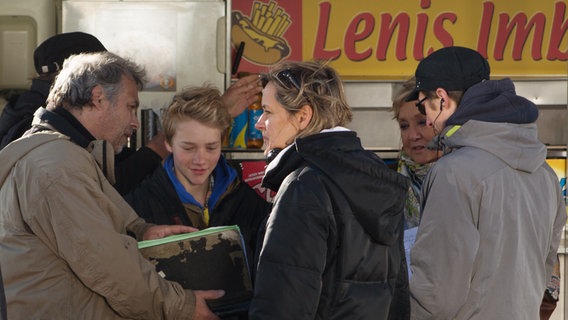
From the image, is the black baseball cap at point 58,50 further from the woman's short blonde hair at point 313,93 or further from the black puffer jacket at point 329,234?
the black puffer jacket at point 329,234

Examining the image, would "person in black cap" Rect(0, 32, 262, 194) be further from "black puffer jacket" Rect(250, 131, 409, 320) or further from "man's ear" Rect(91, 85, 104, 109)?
"black puffer jacket" Rect(250, 131, 409, 320)

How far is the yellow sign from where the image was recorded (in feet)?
15.9

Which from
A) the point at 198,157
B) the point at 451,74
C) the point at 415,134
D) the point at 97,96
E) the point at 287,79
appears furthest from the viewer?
the point at 415,134

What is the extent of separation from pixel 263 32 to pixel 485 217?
242cm

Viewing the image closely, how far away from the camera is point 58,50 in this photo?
12.0ft

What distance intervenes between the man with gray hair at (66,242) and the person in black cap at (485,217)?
2.73ft

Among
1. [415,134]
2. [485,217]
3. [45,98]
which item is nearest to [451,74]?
[485,217]

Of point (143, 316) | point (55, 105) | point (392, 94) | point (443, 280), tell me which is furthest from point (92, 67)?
point (392, 94)

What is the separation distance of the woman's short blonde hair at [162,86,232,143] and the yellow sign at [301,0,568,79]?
4.34 feet

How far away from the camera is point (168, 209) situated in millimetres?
3408

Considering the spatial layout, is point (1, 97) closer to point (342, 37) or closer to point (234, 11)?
point (234, 11)

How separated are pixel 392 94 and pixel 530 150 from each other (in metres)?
2.12

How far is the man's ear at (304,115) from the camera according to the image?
8.20ft

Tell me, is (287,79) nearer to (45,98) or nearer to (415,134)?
(45,98)
